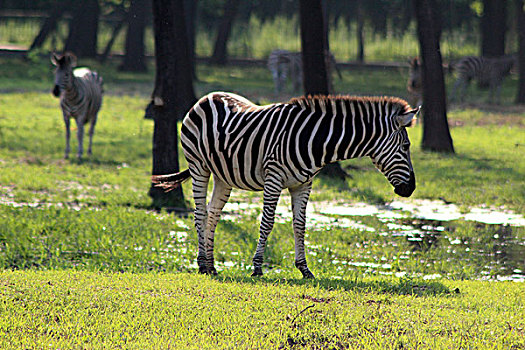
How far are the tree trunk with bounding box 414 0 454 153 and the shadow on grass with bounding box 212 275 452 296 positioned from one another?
12580mm

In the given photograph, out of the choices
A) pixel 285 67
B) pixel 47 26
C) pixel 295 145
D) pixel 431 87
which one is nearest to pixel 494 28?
pixel 285 67

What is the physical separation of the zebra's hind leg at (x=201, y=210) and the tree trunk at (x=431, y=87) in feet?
40.5

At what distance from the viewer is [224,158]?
9.11 meters

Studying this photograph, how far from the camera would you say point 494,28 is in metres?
40.4

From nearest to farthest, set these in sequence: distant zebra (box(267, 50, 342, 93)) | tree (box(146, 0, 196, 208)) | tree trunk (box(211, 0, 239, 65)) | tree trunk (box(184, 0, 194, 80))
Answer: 1. tree (box(146, 0, 196, 208))
2. distant zebra (box(267, 50, 342, 93))
3. tree trunk (box(184, 0, 194, 80))
4. tree trunk (box(211, 0, 239, 65))

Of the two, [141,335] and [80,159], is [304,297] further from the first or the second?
[80,159]

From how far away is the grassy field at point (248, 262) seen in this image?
6.38 m

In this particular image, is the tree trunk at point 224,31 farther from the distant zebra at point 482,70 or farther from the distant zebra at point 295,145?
the distant zebra at point 295,145

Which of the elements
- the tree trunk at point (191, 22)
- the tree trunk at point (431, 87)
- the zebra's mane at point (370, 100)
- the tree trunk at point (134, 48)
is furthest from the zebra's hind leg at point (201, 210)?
the tree trunk at point (134, 48)

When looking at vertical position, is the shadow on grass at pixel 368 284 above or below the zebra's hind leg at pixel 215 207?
below

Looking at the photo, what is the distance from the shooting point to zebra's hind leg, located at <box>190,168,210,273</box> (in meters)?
9.28

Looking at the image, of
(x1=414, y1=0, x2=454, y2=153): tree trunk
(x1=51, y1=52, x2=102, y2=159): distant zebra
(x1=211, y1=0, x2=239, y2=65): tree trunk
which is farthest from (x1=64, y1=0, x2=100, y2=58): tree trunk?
(x1=414, y1=0, x2=454, y2=153): tree trunk

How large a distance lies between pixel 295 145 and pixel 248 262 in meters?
2.16

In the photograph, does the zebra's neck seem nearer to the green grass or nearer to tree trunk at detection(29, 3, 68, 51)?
the green grass
